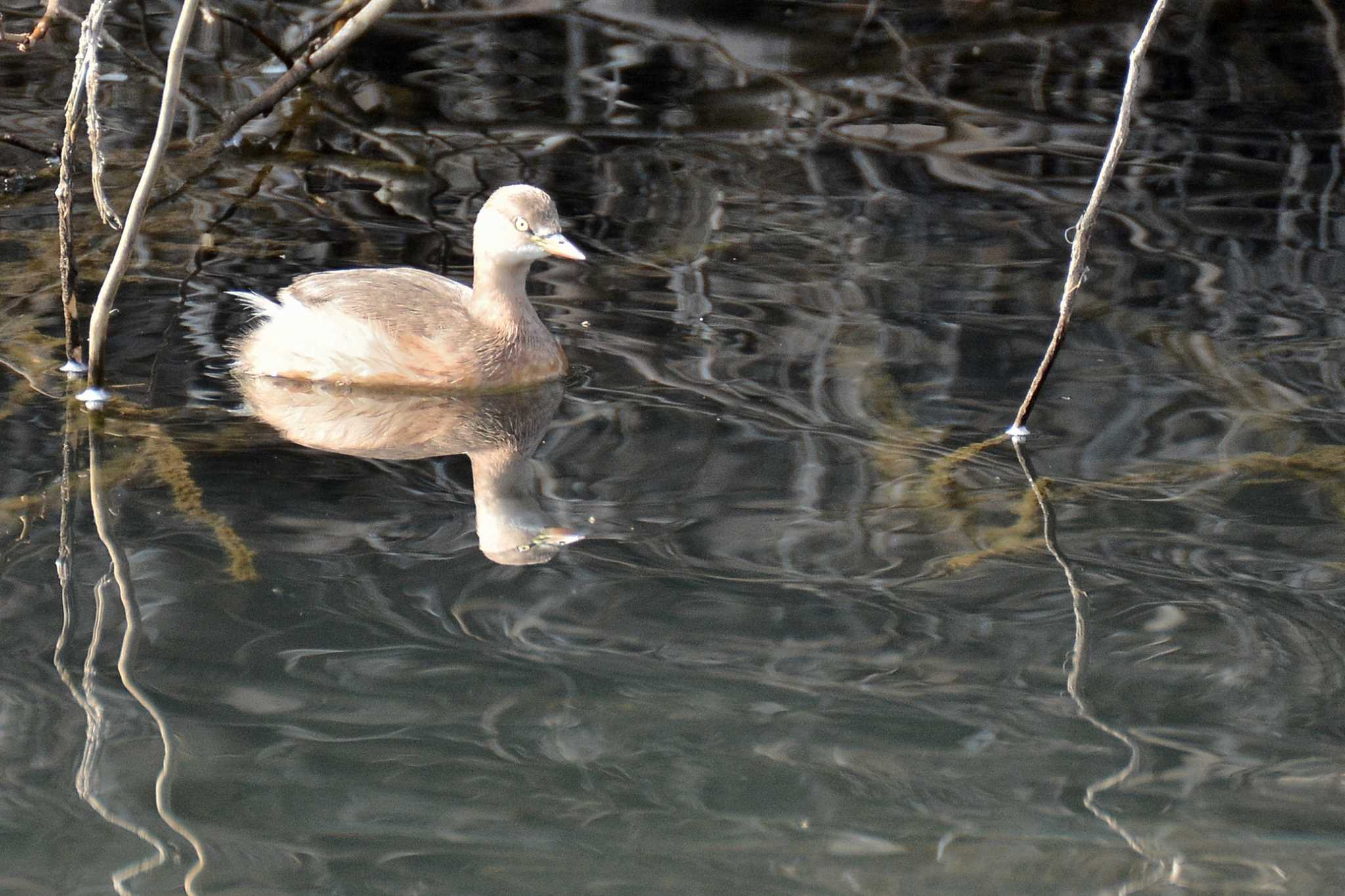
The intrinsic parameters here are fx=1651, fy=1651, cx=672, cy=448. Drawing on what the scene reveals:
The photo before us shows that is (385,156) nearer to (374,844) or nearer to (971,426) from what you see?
(971,426)

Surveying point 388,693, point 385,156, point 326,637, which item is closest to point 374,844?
point 388,693

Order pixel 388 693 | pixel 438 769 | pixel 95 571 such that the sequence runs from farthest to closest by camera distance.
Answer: pixel 95 571 → pixel 388 693 → pixel 438 769

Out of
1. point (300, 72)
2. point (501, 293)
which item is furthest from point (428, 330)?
point (300, 72)

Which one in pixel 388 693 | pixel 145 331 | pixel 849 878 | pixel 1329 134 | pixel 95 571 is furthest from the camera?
pixel 1329 134

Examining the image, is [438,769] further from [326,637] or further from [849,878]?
[849,878]

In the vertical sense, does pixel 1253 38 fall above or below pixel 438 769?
above

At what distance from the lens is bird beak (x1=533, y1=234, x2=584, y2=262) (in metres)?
5.95

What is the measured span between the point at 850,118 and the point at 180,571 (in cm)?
581

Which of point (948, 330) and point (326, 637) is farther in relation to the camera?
point (948, 330)

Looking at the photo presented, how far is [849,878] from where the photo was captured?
11.2 ft

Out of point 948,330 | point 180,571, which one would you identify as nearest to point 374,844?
point 180,571

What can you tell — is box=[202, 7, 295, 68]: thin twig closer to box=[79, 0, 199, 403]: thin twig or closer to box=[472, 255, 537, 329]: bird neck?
box=[472, 255, 537, 329]: bird neck

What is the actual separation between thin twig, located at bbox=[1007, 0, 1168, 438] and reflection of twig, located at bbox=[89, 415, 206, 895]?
2892mm

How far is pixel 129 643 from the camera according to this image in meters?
4.16
